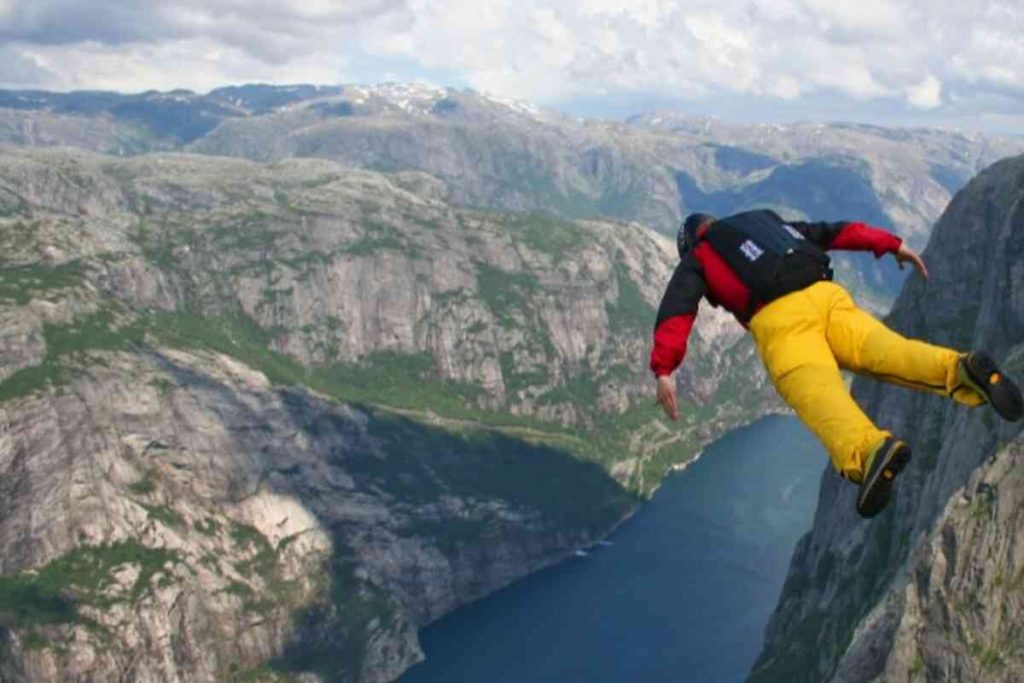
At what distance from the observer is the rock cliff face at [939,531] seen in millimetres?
80750

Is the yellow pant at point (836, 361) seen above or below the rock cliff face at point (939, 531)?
above

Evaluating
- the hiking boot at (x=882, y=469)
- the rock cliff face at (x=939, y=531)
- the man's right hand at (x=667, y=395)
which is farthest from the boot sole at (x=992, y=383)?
the rock cliff face at (x=939, y=531)

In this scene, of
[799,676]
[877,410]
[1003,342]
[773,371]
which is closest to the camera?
[773,371]

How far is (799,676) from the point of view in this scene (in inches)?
6058

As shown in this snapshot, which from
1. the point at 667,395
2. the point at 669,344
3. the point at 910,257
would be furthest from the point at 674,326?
the point at 910,257

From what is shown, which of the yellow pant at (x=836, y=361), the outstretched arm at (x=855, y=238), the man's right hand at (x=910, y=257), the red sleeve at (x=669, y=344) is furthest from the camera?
the outstretched arm at (x=855, y=238)

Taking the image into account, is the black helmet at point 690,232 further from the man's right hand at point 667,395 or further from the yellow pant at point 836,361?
the man's right hand at point 667,395

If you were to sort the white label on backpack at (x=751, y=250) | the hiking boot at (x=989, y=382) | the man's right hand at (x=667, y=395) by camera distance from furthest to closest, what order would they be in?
the white label on backpack at (x=751, y=250), the man's right hand at (x=667, y=395), the hiking boot at (x=989, y=382)

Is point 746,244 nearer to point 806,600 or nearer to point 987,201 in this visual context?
point 806,600

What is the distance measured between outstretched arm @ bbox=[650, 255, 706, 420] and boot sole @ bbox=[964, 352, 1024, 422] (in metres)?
→ 5.14

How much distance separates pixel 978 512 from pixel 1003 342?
52471 millimetres

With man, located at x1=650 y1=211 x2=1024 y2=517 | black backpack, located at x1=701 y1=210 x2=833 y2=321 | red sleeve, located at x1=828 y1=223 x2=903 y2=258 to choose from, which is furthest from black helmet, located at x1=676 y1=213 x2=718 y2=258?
red sleeve, located at x1=828 y1=223 x2=903 y2=258

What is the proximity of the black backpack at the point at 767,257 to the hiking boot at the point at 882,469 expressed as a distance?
4466mm

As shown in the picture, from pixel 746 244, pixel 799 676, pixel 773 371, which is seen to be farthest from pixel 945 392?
pixel 799 676
